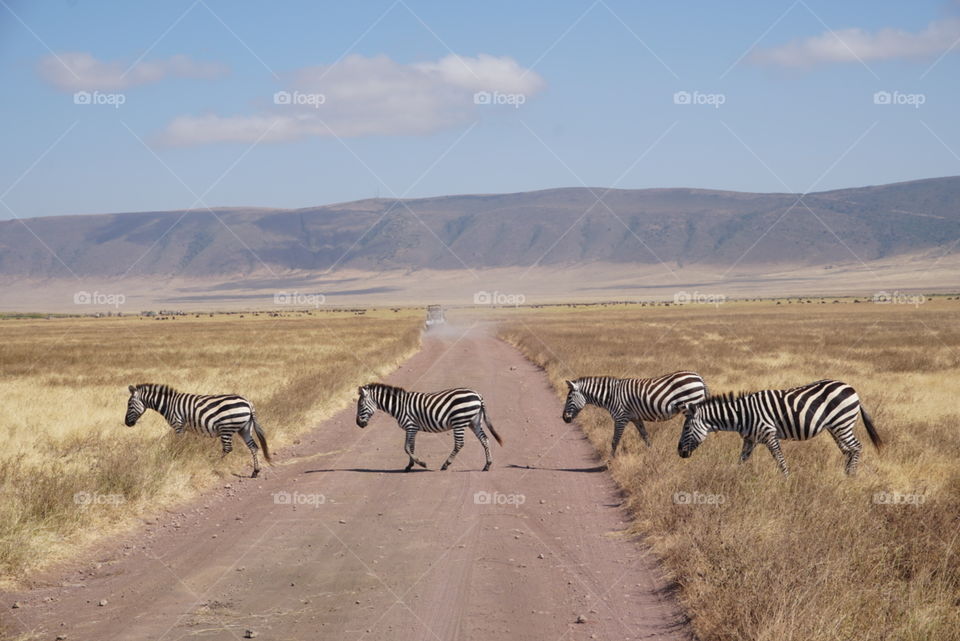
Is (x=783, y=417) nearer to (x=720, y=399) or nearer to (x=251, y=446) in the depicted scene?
(x=720, y=399)

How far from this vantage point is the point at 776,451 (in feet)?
41.1

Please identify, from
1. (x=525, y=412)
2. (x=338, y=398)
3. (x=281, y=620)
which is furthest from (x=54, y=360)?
(x=281, y=620)

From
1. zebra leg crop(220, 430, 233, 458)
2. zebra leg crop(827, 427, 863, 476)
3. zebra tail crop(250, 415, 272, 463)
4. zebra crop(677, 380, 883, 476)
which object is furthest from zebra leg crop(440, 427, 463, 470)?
zebra leg crop(827, 427, 863, 476)

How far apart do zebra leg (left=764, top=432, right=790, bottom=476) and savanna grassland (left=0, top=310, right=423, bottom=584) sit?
823 cm

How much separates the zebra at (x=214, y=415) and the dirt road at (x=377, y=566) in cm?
74

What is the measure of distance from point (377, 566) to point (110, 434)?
10.6 meters

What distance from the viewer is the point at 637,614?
775 cm

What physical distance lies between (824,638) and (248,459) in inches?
449

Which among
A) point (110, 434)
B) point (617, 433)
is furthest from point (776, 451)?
point (110, 434)

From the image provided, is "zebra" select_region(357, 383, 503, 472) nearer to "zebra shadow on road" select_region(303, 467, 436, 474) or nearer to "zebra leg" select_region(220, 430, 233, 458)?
"zebra shadow on road" select_region(303, 467, 436, 474)

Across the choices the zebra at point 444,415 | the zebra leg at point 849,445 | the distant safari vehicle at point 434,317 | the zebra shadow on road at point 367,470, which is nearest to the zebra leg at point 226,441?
the zebra shadow on road at point 367,470

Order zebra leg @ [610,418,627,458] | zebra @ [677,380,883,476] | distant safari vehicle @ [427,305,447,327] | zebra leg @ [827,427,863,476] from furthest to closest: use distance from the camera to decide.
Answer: distant safari vehicle @ [427,305,447,327] < zebra leg @ [610,418,627,458] < zebra leg @ [827,427,863,476] < zebra @ [677,380,883,476]

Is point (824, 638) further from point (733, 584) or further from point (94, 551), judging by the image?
point (94, 551)

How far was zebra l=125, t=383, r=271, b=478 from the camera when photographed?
14414 millimetres
